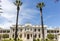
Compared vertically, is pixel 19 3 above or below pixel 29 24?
above

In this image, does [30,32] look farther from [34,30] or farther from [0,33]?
[0,33]

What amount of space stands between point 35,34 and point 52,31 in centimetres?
1195

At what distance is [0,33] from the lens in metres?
114

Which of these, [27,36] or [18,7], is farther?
[27,36]

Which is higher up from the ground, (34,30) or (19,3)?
(19,3)

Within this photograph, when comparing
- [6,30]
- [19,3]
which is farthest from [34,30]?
[19,3]

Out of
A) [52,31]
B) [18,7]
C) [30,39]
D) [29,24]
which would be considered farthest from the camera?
[52,31]

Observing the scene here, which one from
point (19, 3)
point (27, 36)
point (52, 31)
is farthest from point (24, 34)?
point (19, 3)

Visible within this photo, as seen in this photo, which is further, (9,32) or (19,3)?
(9,32)

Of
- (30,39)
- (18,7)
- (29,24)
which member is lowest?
(30,39)

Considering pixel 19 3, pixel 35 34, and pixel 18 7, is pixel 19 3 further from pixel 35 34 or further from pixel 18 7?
pixel 35 34

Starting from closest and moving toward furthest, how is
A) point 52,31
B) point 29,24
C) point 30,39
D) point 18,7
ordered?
1. point 18,7
2. point 30,39
3. point 29,24
4. point 52,31

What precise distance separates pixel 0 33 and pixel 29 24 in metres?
19.6

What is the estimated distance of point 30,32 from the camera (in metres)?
104
